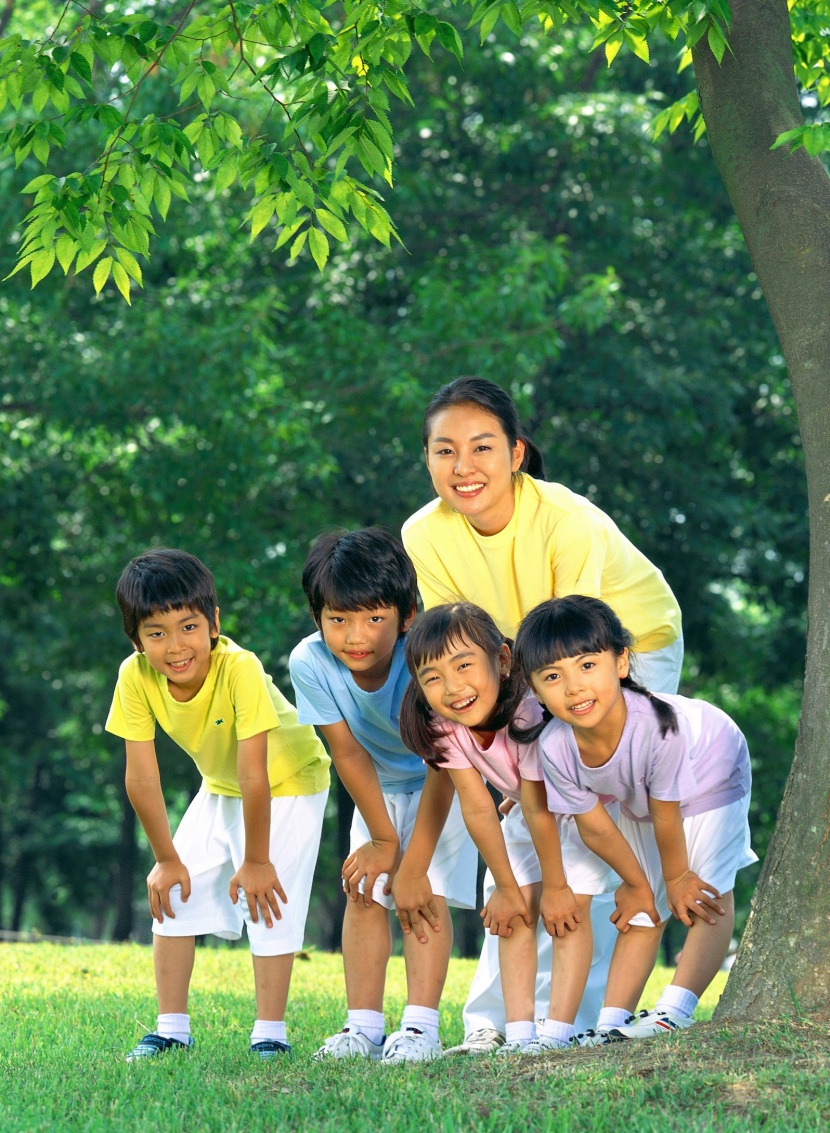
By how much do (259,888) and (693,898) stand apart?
5.03 ft

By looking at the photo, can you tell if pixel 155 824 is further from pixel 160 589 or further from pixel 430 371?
pixel 430 371

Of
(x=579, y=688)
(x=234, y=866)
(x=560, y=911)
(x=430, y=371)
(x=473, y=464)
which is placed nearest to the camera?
(x=579, y=688)

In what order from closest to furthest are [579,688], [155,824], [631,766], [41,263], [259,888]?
[579,688]
[631,766]
[41,263]
[259,888]
[155,824]

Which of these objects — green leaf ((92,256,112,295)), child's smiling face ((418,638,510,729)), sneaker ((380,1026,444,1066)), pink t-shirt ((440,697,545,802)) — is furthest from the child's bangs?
Answer: green leaf ((92,256,112,295))

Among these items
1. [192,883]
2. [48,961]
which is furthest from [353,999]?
[48,961]

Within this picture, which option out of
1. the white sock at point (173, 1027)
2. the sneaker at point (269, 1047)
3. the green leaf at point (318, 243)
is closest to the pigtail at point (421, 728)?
the sneaker at point (269, 1047)

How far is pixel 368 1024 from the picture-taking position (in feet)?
14.7

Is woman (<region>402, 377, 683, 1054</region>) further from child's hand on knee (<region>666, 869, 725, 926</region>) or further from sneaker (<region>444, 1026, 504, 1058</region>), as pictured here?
child's hand on knee (<region>666, 869, 725, 926</region>)

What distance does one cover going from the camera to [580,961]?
421cm

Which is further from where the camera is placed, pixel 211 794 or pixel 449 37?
pixel 211 794

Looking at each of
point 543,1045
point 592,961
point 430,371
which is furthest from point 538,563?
point 430,371

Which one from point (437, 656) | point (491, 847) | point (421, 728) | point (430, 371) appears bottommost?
point (491, 847)

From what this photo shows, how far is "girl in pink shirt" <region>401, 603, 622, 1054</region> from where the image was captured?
13.5ft

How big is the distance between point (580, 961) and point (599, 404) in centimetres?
1027
